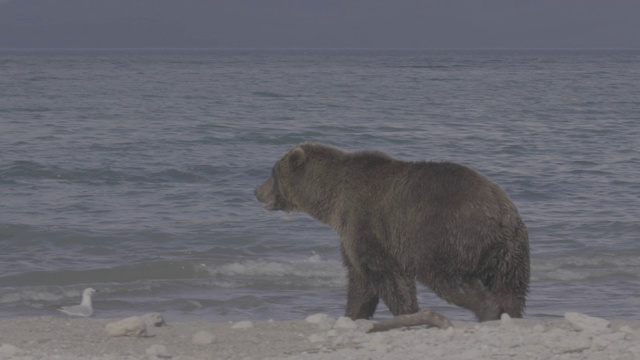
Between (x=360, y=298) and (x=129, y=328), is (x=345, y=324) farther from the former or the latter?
(x=129, y=328)

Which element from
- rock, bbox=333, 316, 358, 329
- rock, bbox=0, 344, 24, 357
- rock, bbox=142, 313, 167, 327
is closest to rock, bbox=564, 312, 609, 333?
rock, bbox=333, 316, 358, 329

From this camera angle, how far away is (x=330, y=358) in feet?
21.7

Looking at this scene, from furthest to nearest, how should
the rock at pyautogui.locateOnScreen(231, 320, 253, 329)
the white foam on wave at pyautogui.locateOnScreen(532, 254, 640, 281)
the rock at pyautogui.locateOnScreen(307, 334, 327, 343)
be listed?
the white foam on wave at pyautogui.locateOnScreen(532, 254, 640, 281) < the rock at pyautogui.locateOnScreen(231, 320, 253, 329) < the rock at pyautogui.locateOnScreen(307, 334, 327, 343)

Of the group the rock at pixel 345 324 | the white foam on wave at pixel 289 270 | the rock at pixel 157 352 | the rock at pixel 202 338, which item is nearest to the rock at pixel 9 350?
the rock at pixel 157 352

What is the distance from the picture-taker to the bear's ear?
925 centimetres

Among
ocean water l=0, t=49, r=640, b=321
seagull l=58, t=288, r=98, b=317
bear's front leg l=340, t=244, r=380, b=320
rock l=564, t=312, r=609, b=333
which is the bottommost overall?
ocean water l=0, t=49, r=640, b=321

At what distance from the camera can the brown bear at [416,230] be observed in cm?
788

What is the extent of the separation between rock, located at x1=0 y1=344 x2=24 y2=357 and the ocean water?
3430mm

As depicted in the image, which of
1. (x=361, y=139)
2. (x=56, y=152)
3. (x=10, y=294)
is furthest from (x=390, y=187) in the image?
(x=361, y=139)

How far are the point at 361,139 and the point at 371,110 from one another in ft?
30.4

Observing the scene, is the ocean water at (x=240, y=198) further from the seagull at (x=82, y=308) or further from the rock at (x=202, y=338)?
the rock at (x=202, y=338)

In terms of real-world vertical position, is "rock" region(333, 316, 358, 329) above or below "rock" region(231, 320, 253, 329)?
above

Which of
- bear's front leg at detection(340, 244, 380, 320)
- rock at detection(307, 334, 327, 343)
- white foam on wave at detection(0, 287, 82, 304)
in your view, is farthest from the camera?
white foam on wave at detection(0, 287, 82, 304)

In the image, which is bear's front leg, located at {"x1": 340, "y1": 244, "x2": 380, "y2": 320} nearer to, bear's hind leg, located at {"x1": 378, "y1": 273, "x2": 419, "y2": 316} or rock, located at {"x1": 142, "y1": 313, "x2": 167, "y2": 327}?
bear's hind leg, located at {"x1": 378, "y1": 273, "x2": 419, "y2": 316}
